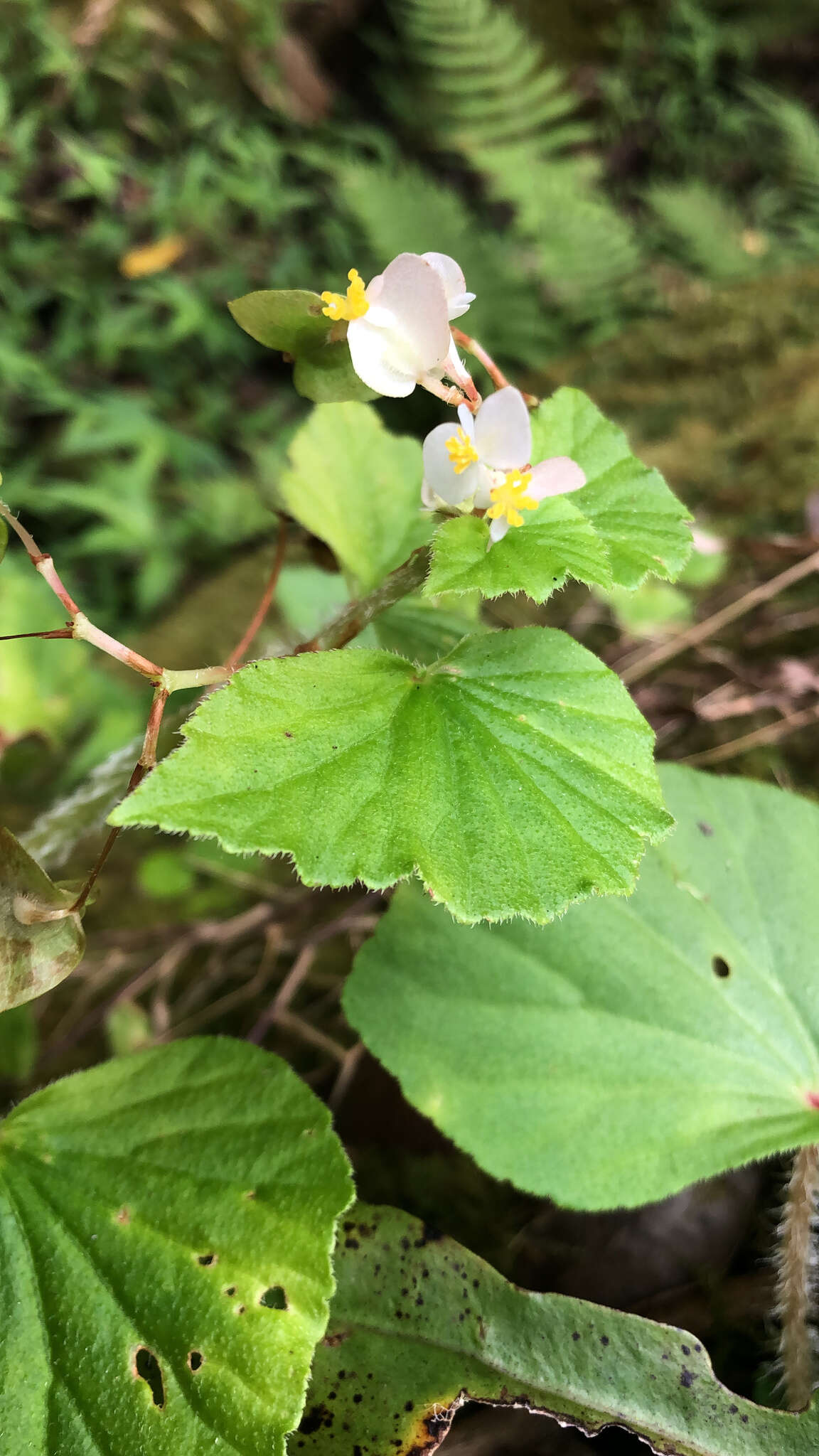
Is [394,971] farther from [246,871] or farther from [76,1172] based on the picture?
[246,871]

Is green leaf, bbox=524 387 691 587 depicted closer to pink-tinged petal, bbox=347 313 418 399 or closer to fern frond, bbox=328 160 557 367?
pink-tinged petal, bbox=347 313 418 399

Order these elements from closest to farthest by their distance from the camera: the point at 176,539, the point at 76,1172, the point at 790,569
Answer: the point at 76,1172, the point at 790,569, the point at 176,539

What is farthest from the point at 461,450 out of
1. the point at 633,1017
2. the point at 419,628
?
the point at 633,1017

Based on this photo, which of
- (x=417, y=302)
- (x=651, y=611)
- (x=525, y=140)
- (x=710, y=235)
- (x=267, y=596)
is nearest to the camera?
(x=417, y=302)

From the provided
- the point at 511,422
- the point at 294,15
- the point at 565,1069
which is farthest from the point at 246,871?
the point at 294,15

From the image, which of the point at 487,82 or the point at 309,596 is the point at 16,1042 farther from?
the point at 487,82

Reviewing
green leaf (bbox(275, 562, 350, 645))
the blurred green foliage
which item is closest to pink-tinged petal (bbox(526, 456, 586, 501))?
green leaf (bbox(275, 562, 350, 645))
